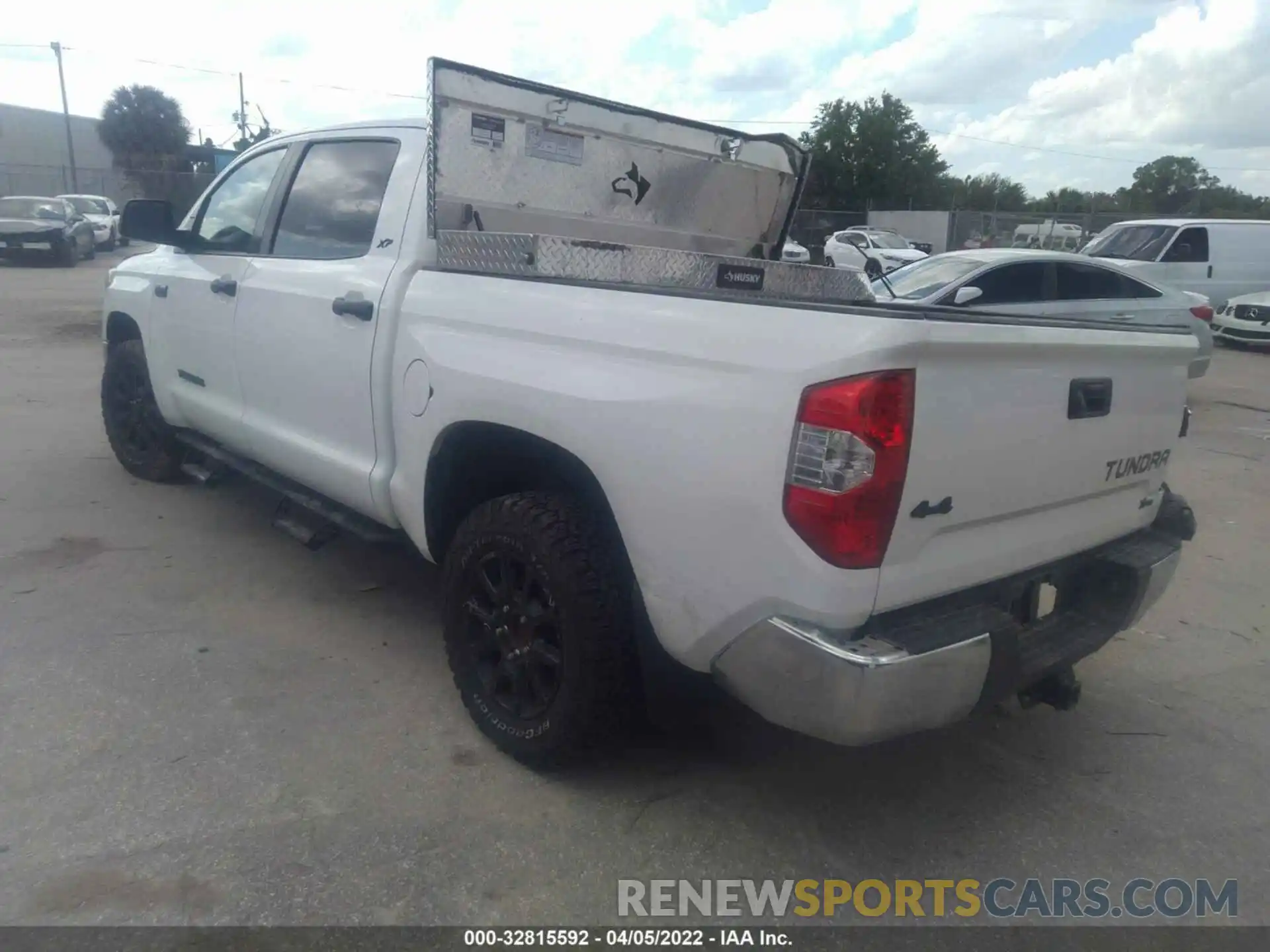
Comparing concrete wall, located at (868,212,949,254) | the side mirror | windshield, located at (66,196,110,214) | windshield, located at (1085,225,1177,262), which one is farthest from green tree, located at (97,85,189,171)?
the side mirror

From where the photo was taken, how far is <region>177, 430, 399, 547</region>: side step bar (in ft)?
12.4

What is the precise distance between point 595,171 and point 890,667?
8.93ft

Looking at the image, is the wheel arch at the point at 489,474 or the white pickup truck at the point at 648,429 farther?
the wheel arch at the point at 489,474

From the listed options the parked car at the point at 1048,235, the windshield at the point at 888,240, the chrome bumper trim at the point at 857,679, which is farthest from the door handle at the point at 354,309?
the parked car at the point at 1048,235

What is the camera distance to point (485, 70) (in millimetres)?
3699

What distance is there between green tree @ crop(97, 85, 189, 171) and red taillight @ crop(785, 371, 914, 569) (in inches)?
2256

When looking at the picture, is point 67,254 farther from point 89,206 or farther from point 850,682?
point 850,682

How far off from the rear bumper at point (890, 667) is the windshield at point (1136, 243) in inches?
534

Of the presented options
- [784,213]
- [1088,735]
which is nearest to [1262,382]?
[784,213]

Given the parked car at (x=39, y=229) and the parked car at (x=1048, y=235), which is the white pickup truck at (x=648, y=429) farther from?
the parked car at (x=1048, y=235)

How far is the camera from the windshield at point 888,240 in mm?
26844

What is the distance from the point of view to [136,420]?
18.8ft

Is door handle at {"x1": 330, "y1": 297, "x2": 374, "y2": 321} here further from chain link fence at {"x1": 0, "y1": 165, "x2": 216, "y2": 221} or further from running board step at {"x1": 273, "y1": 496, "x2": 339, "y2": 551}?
chain link fence at {"x1": 0, "y1": 165, "x2": 216, "y2": 221}

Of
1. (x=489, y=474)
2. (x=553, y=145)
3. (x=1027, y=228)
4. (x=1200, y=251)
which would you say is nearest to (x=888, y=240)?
(x=1027, y=228)
